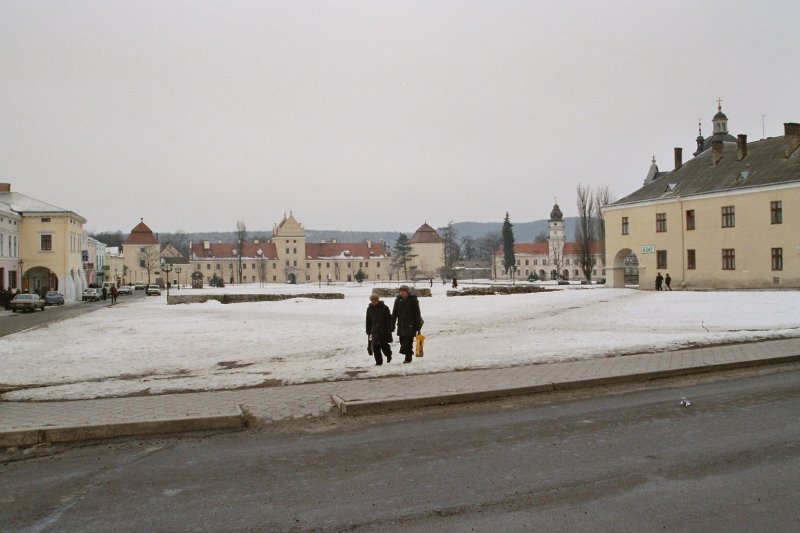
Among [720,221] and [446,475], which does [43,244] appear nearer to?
[720,221]

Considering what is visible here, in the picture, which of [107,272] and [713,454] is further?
[107,272]

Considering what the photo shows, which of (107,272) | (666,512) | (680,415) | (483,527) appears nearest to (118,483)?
(483,527)

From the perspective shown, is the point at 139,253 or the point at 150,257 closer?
the point at 150,257

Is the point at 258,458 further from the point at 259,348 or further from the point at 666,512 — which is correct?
the point at 259,348

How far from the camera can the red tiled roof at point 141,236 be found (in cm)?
13012

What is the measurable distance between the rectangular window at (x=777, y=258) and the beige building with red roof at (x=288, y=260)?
102498 millimetres

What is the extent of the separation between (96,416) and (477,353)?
8.63 m

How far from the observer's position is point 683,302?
29.9 meters

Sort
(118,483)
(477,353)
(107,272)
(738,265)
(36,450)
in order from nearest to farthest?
1. (118,483)
2. (36,450)
3. (477,353)
4. (738,265)
5. (107,272)

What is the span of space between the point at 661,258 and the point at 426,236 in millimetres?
98275

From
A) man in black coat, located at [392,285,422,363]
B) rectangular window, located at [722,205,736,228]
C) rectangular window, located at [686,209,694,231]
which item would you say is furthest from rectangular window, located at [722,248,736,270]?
man in black coat, located at [392,285,422,363]

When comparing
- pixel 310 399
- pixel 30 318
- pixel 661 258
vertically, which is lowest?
pixel 30 318

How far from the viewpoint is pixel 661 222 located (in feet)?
159

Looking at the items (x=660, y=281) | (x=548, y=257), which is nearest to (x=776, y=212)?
(x=660, y=281)
